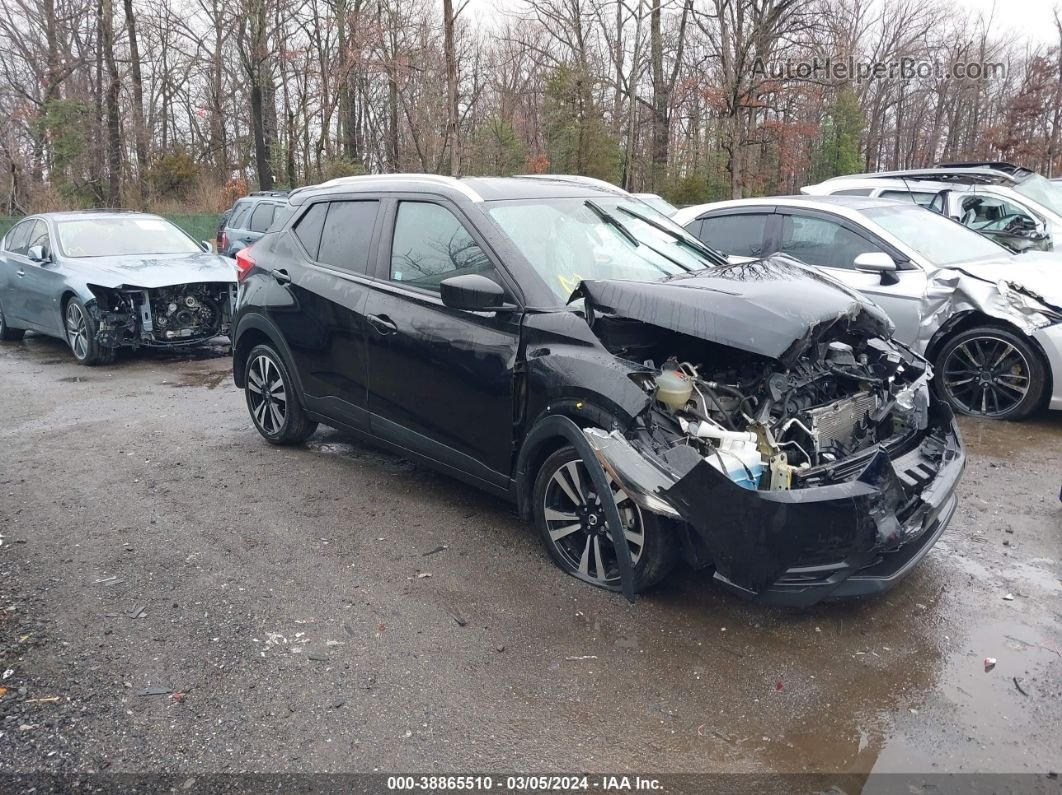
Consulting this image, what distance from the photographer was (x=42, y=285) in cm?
1002

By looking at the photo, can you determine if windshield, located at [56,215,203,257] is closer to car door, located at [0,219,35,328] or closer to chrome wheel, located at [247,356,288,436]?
car door, located at [0,219,35,328]

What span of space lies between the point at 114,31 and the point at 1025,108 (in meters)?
36.7

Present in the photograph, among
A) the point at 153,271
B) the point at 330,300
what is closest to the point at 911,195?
the point at 330,300

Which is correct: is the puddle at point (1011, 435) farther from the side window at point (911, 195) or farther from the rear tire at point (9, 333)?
Answer: the rear tire at point (9, 333)

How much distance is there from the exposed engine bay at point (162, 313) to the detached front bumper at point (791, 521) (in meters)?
7.27

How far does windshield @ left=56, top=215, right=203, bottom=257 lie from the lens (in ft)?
32.9

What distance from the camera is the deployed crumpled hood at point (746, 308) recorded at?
3486 millimetres

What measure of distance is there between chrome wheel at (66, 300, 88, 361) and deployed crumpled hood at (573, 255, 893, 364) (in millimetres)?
7699

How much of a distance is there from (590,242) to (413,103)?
959 inches

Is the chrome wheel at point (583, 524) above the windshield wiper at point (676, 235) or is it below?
below

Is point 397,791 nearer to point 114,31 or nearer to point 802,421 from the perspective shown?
point 802,421

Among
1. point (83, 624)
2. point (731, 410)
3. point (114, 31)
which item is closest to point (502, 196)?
point (731, 410)

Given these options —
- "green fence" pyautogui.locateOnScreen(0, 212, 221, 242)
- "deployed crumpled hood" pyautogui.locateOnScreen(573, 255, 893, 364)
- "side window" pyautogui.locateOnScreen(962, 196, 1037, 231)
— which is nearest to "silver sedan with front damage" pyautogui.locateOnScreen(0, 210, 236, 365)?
"deployed crumpled hood" pyautogui.locateOnScreen(573, 255, 893, 364)

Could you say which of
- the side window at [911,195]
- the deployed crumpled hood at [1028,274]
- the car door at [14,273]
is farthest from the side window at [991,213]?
the car door at [14,273]
